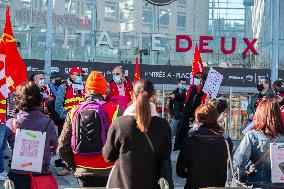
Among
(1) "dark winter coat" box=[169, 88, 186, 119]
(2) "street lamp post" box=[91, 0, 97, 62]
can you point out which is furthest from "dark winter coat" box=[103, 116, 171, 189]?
(2) "street lamp post" box=[91, 0, 97, 62]

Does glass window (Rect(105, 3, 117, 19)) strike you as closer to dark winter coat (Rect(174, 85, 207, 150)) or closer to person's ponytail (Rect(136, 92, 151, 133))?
dark winter coat (Rect(174, 85, 207, 150))

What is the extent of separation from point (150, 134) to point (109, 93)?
18.0ft

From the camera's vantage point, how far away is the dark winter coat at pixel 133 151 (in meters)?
4.99

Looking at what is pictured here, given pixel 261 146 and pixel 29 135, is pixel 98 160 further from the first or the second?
pixel 261 146

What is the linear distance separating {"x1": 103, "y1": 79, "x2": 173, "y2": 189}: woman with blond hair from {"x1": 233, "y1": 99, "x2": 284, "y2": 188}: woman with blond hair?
2.32 ft

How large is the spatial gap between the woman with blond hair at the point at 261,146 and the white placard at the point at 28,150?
5.71 ft

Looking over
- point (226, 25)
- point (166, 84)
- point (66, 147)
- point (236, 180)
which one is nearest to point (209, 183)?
point (236, 180)

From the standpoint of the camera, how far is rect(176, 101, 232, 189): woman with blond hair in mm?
5441

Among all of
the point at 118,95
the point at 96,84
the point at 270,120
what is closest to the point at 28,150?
the point at 96,84

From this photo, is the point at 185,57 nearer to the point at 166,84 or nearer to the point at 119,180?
the point at 166,84

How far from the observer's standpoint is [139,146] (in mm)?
Answer: 4992

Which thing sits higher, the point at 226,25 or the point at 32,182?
the point at 226,25

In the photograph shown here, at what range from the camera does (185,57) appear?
22.9m

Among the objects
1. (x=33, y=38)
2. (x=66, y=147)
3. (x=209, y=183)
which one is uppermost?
(x=33, y=38)
